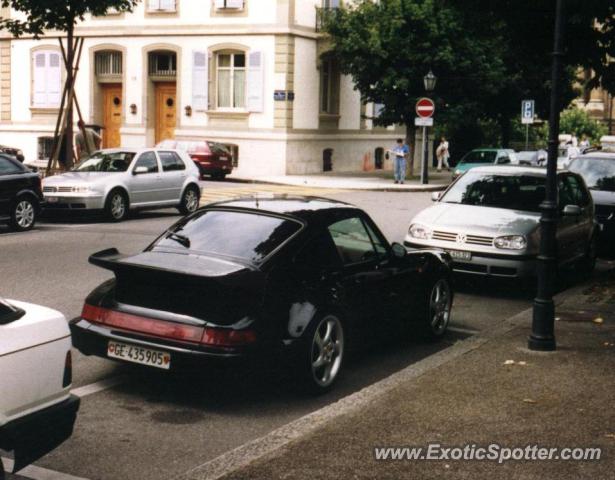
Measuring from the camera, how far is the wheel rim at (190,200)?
71.5ft

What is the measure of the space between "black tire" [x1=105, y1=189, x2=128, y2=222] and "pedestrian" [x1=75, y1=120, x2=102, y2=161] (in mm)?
5215

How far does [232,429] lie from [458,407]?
1.54 metres

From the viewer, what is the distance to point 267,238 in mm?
7477

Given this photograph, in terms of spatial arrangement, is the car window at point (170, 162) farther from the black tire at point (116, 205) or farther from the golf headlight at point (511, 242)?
the golf headlight at point (511, 242)

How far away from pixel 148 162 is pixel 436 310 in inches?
493

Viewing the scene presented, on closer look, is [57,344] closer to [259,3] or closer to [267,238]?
[267,238]

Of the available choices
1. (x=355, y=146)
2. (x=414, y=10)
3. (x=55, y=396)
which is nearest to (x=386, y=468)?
(x=55, y=396)

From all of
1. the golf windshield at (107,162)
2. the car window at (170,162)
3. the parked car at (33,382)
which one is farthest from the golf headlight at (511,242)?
the car window at (170,162)

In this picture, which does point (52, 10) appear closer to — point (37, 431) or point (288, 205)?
point (288, 205)

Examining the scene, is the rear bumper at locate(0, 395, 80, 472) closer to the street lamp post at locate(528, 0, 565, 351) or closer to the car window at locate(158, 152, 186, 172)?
the street lamp post at locate(528, 0, 565, 351)

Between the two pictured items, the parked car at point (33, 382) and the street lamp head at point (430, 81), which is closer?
the parked car at point (33, 382)

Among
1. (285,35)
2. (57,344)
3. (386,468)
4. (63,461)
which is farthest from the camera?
(285,35)

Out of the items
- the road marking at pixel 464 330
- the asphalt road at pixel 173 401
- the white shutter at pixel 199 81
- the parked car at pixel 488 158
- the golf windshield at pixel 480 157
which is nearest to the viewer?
the asphalt road at pixel 173 401

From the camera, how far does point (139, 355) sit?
691 cm
